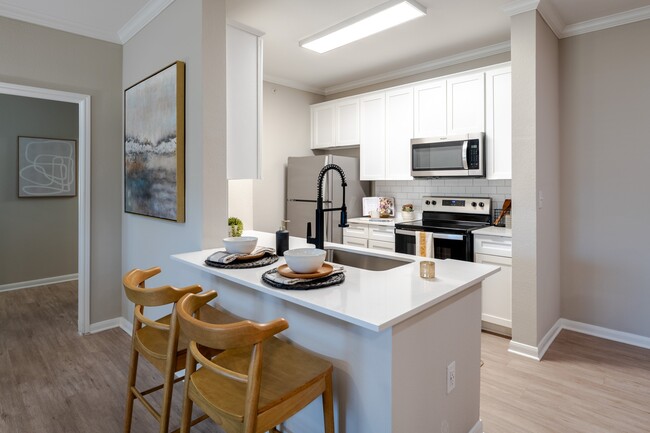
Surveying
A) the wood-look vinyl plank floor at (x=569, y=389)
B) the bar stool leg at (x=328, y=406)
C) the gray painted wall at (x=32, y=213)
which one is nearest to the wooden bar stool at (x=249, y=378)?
the bar stool leg at (x=328, y=406)

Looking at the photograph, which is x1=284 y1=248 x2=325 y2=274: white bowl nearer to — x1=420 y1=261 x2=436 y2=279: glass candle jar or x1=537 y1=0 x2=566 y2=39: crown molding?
x1=420 y1=261 x2=436 y2=279: glass candle jar

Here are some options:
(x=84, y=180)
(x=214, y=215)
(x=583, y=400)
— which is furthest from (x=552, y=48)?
(x=84, y=180)

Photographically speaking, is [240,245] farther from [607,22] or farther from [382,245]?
[607,22]

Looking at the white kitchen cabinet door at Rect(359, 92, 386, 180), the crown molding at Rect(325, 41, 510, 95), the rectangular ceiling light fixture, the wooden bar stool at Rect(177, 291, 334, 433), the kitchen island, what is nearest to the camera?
the wooden bar stool at Rect(177, 291, 334, 433)

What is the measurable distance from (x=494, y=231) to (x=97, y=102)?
141 inches

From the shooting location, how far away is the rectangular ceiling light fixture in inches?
112

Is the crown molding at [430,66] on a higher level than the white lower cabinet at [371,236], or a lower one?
higher

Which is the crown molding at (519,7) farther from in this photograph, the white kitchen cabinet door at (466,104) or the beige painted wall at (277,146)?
the beige painted wall at (277,146)

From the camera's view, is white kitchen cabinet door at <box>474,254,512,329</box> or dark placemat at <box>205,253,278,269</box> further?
white kitchen cabinet door at <box>474,254,512,329</box>

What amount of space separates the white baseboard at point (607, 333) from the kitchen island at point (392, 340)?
2.03 meters

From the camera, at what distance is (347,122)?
15.5ft

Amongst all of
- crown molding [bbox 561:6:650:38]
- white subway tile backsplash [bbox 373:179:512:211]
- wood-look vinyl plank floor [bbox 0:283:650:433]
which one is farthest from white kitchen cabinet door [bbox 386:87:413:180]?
wood-look vinyl plank floor [bbox 0:283:650:433]

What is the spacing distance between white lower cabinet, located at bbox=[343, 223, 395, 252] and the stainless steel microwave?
683 millimetres

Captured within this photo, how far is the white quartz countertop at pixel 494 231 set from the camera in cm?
320
